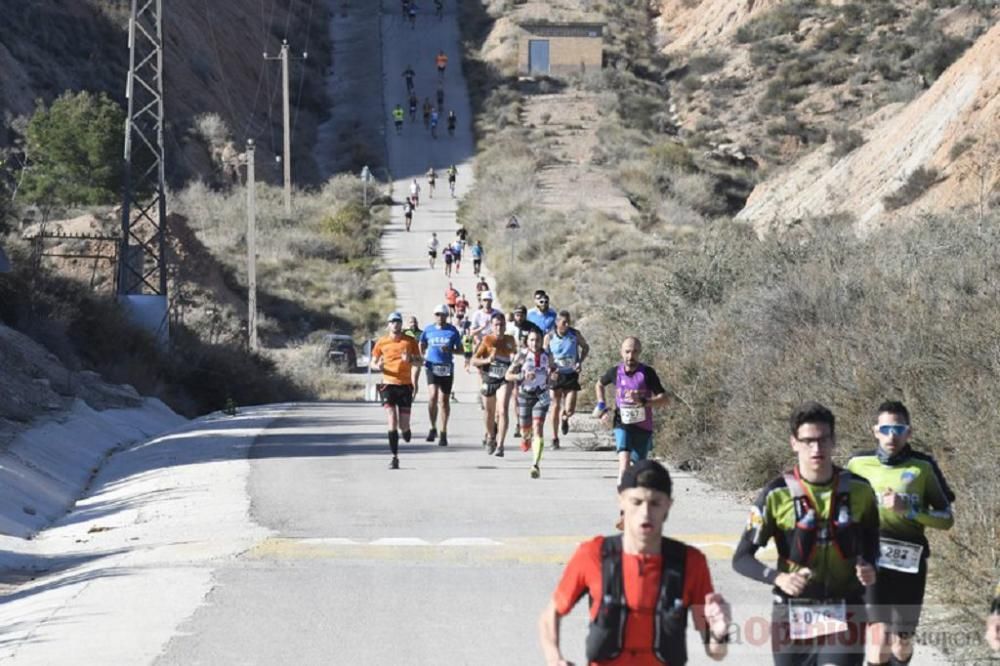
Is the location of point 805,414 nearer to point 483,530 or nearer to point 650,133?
point 483,530

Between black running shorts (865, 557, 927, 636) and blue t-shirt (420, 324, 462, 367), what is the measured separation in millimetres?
13590

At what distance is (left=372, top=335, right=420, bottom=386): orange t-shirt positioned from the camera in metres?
20.3

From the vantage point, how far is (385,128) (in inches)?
3666

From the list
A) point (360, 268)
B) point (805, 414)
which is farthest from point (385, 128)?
point (805, 414)

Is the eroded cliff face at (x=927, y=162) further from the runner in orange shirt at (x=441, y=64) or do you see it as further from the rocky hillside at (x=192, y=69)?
the runner in orange shirt at (x=441, y=64)

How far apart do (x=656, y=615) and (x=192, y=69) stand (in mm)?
86141

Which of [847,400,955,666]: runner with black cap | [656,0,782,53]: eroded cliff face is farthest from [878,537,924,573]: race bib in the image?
[656,0,782,53]: eroded cliff face

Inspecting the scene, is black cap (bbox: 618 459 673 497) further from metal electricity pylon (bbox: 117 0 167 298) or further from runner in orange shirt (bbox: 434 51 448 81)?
runner in orange shirt (bbox: 434 51 448 81)

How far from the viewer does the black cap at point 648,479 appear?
21.5ft

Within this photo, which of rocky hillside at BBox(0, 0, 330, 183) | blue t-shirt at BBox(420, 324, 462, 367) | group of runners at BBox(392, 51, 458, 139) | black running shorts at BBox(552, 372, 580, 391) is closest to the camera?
blue t-shirt at BBox(420, 324, 462, 367)

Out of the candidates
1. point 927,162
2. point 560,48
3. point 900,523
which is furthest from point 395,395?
point 560,48

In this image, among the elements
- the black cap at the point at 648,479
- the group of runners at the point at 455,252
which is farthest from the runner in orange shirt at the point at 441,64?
the black cap at the point at 648,479

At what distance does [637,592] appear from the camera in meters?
6.50

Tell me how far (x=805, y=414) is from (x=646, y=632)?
5.92 ft
